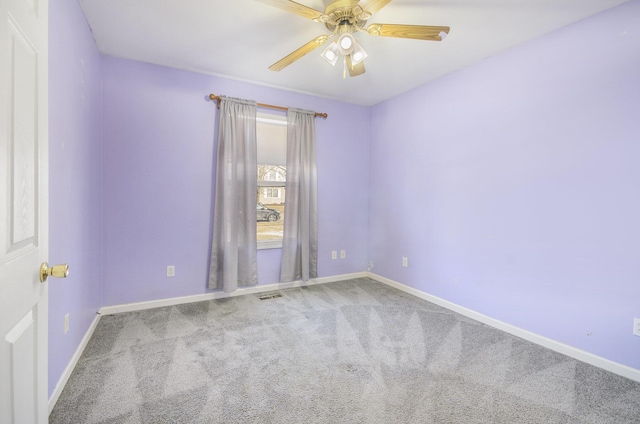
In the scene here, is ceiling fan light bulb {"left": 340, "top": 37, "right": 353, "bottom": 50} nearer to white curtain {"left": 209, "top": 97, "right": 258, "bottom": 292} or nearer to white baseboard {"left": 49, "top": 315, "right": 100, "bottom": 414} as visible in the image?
white curtain {"left": 209, "top": 97, "right": 258, "bottom": 292}

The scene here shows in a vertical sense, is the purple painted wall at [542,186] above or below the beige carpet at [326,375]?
above

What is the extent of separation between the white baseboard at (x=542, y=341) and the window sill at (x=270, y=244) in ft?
5.71

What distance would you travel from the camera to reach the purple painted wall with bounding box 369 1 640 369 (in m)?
2.04

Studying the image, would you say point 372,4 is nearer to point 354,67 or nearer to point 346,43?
point 346,43

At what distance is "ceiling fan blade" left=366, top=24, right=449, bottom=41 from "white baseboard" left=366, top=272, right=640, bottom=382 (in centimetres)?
246

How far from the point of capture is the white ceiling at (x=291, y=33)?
212 centimetres

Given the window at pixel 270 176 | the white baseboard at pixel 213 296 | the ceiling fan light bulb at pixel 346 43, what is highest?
the ceiling fan light bulb at pixel 346 43

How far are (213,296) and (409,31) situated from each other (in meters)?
3.15

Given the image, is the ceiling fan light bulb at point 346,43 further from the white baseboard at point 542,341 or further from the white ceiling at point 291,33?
the white baseboard at point 542,341

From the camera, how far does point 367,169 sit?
4398mm

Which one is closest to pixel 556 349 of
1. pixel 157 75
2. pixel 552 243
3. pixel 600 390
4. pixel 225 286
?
pixel 600 390

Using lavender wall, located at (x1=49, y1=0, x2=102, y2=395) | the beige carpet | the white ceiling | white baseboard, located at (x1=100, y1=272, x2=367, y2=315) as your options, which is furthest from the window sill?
the white ceiling

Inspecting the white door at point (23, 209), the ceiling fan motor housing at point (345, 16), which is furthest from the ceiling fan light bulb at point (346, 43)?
the white door at point (23, 209)

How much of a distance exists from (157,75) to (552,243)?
400 centimetres
